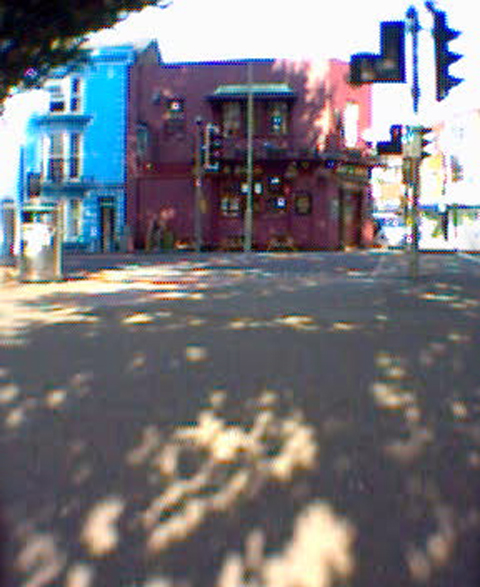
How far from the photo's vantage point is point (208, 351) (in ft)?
23.9

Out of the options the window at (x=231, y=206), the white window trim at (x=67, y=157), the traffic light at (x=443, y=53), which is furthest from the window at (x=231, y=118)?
the traffic light at (x=443, y=53)

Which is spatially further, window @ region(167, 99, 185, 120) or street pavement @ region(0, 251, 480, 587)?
window @ region(167, 99, 185, 120)

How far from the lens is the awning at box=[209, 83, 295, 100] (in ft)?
120

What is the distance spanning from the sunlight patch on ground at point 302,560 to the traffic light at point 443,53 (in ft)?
27.9

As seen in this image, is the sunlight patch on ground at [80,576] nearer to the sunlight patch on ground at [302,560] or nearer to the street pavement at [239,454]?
the street pavement at [239,454]

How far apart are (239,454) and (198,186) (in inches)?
1235

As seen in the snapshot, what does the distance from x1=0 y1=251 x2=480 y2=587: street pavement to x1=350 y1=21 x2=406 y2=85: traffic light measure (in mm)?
3029

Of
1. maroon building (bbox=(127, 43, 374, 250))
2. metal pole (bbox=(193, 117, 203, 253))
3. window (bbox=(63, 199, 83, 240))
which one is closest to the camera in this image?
metal pole (bbox=(193, 117, 203, 253))

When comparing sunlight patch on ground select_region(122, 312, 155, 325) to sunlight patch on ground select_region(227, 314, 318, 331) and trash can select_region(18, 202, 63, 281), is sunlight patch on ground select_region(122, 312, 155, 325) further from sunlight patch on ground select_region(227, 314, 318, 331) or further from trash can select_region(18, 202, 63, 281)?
trash can select_region(18, 202, 63, 281)

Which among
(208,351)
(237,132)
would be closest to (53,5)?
(208,351)

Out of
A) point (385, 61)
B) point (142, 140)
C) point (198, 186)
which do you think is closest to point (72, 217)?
point (142, 140)

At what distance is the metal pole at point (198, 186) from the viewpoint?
114 ft

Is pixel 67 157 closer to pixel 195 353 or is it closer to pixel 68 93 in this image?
pixel 68 93

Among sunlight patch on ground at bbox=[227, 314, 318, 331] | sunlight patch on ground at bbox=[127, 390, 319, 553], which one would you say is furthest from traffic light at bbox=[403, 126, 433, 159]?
sunlight patch on ground at bbox=[127, 390, 319, 553]
